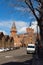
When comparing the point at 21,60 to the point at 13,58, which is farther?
the point at 13,58

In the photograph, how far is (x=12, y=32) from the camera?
19962cm

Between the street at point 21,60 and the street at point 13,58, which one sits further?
the street at point 13,58

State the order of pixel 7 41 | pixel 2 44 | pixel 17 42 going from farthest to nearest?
pixel 17 42 < pixel 7 41 < pixel 2 44

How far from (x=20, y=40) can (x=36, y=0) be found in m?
152

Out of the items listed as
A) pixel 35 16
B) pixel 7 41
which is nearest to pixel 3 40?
pixel 7 41

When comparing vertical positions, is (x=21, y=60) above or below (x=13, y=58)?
below

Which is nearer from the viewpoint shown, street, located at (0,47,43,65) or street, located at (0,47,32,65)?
street, located at (0,47,43,65)

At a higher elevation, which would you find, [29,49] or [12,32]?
[12,32]

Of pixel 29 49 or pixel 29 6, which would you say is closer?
pixel 29 6

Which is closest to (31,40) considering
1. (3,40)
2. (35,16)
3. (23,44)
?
(23,44)

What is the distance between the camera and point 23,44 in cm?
16938

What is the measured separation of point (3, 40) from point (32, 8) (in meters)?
83.6

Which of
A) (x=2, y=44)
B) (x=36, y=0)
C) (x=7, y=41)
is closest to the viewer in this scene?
(x=36, y=0)

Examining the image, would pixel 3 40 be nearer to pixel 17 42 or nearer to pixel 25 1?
pixel 17 42
